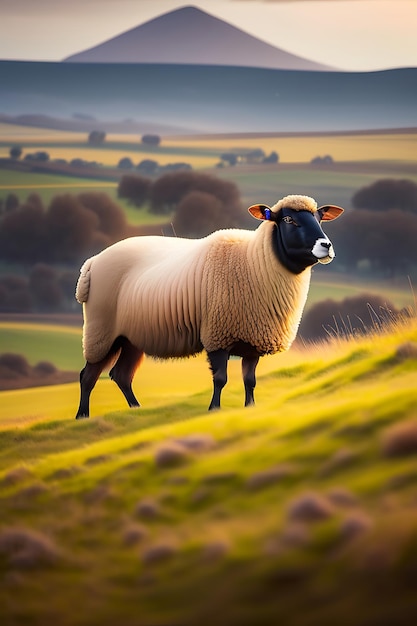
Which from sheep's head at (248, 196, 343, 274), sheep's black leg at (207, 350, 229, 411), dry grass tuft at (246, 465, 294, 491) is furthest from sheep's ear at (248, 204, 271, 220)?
dry grass tuft at (246, 465, 294, 491)

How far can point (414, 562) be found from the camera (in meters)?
7.48

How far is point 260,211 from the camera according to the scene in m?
13.0

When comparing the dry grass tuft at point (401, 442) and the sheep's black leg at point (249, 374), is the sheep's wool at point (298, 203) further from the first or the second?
the dry grass tuft at point (401, 442)

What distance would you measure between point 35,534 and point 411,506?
11.2 ft

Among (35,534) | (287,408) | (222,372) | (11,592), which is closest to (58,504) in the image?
(35,534)

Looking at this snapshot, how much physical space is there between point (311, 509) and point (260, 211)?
5.33m

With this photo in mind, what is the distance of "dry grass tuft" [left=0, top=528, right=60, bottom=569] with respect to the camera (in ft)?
30.5

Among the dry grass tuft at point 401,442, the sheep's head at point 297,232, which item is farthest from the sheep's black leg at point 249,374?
the dry grass tuft at point 401,442

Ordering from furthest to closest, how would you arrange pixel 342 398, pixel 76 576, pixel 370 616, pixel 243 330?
pixel 243 330, pixel 342 398, pixel 76 576, pixel 370 616

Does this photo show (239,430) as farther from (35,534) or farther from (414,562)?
(414,562)

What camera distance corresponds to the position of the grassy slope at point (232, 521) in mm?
7648

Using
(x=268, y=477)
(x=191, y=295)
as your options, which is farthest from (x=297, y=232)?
(x=268, y=477)

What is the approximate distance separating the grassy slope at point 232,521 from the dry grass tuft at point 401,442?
3 centimetres

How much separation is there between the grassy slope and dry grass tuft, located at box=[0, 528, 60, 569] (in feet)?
0.05
